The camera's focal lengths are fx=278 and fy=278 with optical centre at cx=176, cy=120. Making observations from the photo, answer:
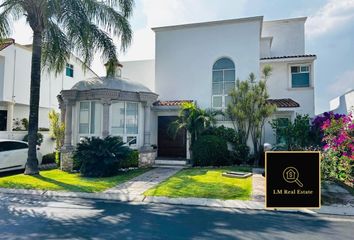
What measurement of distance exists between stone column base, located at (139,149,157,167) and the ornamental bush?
863 centimetres

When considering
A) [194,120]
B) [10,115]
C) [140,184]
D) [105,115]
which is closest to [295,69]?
[194,120]

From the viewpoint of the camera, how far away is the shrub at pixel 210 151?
15164mm

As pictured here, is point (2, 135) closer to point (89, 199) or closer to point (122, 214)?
point (89, 199)

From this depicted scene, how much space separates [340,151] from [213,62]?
9.66 metres

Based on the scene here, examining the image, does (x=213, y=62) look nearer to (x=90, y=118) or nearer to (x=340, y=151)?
(x=90, y=118)

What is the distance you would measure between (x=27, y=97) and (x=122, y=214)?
19.0 meters

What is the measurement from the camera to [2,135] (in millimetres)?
17953

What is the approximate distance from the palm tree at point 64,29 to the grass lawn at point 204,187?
659cm

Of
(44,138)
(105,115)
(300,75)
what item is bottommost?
(44,138)

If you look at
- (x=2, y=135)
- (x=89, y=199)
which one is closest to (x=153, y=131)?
(x=89, y=199)

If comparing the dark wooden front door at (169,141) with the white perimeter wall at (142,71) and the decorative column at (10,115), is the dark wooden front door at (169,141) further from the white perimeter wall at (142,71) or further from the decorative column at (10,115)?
the decorative column at (10,115)

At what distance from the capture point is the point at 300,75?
18.2 m

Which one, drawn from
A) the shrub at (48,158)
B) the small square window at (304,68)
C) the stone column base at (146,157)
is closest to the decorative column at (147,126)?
the stone column base at (146,157)

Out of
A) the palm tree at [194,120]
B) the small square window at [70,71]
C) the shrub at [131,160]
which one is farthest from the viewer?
the small square window at [70,71]
